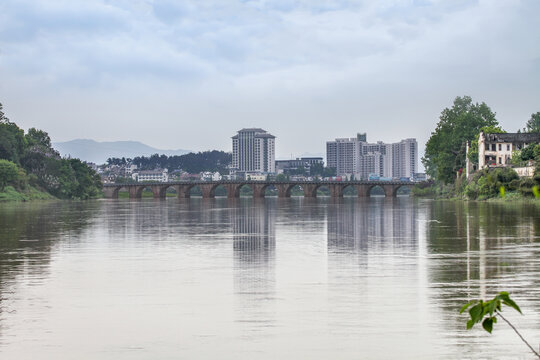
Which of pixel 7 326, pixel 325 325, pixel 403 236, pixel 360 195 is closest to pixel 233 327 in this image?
pixel 325 325

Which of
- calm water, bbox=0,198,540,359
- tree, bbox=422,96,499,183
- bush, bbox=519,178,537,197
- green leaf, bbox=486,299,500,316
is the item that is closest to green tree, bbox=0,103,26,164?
tree, bbox=422,96,499,183

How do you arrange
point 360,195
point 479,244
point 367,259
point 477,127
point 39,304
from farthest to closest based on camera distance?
point 360,195
point 477,127
point 479,244
point 367,259
point 39,304

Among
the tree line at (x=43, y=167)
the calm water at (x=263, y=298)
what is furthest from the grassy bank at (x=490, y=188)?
the tree line at (x=43, y=167)

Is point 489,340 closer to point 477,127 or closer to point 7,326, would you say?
point 7,326

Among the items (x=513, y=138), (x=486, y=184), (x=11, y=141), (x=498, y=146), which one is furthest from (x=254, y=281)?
(x=11, y=141)

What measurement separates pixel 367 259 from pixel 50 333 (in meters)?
16.4

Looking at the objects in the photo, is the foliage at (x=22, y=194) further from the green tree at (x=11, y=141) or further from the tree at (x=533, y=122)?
the tree at (x=533, y=122)

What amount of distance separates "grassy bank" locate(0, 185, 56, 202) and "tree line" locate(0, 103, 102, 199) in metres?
1.92

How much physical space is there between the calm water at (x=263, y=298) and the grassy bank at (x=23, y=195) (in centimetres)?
11683

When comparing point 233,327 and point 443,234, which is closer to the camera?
point 233,327

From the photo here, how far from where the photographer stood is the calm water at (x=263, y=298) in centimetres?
1432

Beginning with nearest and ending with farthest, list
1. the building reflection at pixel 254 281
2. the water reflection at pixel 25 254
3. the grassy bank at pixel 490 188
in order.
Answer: the building reflection at pixel 254 281, the water reflection at pixel 25 254, the grassy bank at pixel 490 188

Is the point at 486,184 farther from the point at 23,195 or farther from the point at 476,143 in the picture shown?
the point at 23,195

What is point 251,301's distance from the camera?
19.5 metres
